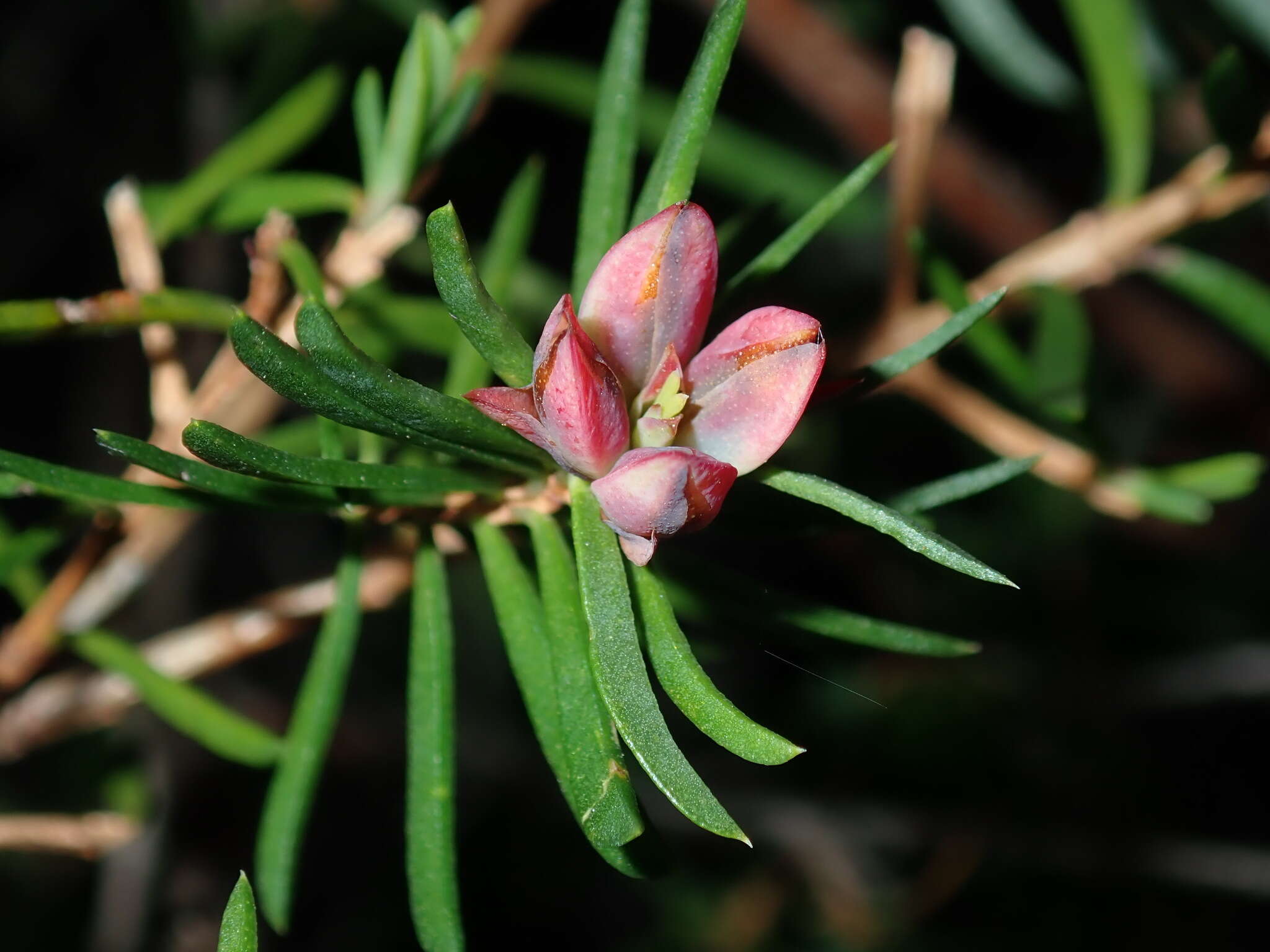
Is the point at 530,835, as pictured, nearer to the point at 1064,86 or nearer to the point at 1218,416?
the point at 1218,416

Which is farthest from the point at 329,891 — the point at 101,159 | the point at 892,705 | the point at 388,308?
the point at 388,308

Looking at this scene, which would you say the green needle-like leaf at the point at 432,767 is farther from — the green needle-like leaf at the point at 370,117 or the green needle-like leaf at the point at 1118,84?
the green needle-like leaf at the point at 1118,84

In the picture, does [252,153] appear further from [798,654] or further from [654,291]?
[798,654]

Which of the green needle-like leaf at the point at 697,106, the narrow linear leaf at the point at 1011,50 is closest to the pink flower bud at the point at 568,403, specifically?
the green needle-like leaf at the point at 697,106

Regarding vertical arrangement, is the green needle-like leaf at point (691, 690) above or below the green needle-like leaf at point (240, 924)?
above

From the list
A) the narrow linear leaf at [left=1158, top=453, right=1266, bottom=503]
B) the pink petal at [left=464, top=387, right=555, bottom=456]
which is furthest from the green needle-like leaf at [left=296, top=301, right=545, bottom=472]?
the narrow linear leaf at [left=1158, top=453, right=1266, bottom=503]

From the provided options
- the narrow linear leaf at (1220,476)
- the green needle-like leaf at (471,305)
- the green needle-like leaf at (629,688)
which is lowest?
the green needle-like leaf at (629,688)

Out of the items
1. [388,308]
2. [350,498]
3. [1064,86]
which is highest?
[1064,86]
